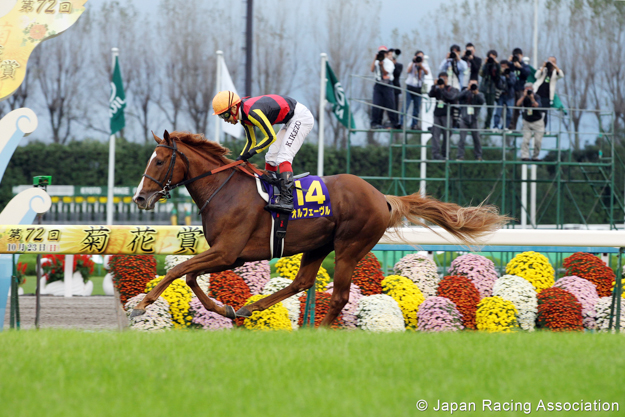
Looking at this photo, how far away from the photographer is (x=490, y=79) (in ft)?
41.1

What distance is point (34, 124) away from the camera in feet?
21.9

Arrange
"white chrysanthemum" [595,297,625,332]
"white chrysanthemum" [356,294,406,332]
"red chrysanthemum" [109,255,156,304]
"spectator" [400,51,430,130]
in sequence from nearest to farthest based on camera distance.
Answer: "white chrysanthemum" [356,294,406,332] → "white chrysanthemum" [595,297,625,332] → "red chrysanthemum" [109,255,156,304] → "spectator" [400,51,430,130]

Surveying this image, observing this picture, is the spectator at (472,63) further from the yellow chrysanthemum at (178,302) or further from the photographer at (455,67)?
the yellow chrysanthemum at (178,302)

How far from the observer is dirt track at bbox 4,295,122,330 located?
688 centimetres

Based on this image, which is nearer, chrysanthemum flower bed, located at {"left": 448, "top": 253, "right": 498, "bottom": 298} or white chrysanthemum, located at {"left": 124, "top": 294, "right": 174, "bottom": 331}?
white chrysanthemum, located at {"left": 124, "top": 294, "right": 174, "bottom": 331}

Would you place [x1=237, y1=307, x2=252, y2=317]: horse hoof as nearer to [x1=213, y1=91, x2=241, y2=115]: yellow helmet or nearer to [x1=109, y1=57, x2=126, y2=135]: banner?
[x1=213, y1=91, x2=241, y2=115]: yellow helmet

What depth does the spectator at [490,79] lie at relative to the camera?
12.3 m

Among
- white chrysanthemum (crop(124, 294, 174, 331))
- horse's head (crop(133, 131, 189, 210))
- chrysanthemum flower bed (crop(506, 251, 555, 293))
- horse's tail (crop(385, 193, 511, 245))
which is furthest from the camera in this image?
chrysanthemum flower bed (crop(506, 251, 555, 293))

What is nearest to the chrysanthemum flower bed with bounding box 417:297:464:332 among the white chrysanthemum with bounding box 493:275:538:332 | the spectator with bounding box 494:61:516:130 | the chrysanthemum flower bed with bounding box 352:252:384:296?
the white chrysanthemum with bounding box 493:275:538:332

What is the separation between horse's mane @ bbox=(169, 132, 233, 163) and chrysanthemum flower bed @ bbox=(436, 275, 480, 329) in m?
2.43

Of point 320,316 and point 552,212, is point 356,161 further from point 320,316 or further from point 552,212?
point 320,316

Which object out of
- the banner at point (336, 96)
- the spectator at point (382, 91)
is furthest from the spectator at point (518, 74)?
the banner at point (336, 96)

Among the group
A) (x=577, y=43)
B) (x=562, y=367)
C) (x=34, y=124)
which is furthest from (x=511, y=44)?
(x=562, y=367)

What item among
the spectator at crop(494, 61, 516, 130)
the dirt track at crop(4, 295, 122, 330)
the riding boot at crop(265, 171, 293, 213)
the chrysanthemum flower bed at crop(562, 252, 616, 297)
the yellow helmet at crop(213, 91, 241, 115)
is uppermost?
the spectator at crop(494, 61, 516, 130)
